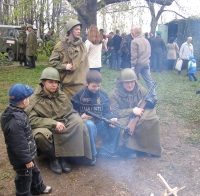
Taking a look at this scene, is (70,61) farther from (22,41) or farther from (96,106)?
(22,41)

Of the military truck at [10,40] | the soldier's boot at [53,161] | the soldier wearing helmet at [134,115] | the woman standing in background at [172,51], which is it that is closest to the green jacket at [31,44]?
the military truck at [10,40]

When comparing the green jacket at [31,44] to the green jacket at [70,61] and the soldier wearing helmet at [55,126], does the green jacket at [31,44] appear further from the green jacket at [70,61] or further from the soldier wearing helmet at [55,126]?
the soldier wearing helmet at [55,126]

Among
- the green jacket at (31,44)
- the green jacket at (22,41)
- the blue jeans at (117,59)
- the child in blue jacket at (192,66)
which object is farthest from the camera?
the green jacket at (22,41)

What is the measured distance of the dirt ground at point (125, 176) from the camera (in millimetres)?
3115

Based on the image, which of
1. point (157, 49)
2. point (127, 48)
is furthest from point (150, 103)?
point (157, 49)

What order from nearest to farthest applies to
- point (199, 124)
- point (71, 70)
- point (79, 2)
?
1. point (71, 70)
2. point (199, 124)
3. point (79, 2)

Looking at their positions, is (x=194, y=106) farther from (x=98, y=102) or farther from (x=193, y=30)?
(x=193, y=30)

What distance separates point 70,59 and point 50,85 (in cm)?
95

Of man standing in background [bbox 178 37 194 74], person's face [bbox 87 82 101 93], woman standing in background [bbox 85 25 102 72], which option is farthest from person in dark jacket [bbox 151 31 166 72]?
person's face [bbox 87 82 101 93]

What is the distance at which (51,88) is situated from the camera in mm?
3480

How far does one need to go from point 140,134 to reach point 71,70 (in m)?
1.38

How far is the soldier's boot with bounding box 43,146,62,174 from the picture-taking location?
3463 mm

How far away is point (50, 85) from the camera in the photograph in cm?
347

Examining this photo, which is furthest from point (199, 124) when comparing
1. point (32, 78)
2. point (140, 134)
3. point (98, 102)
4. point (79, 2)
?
point (79, 2)
